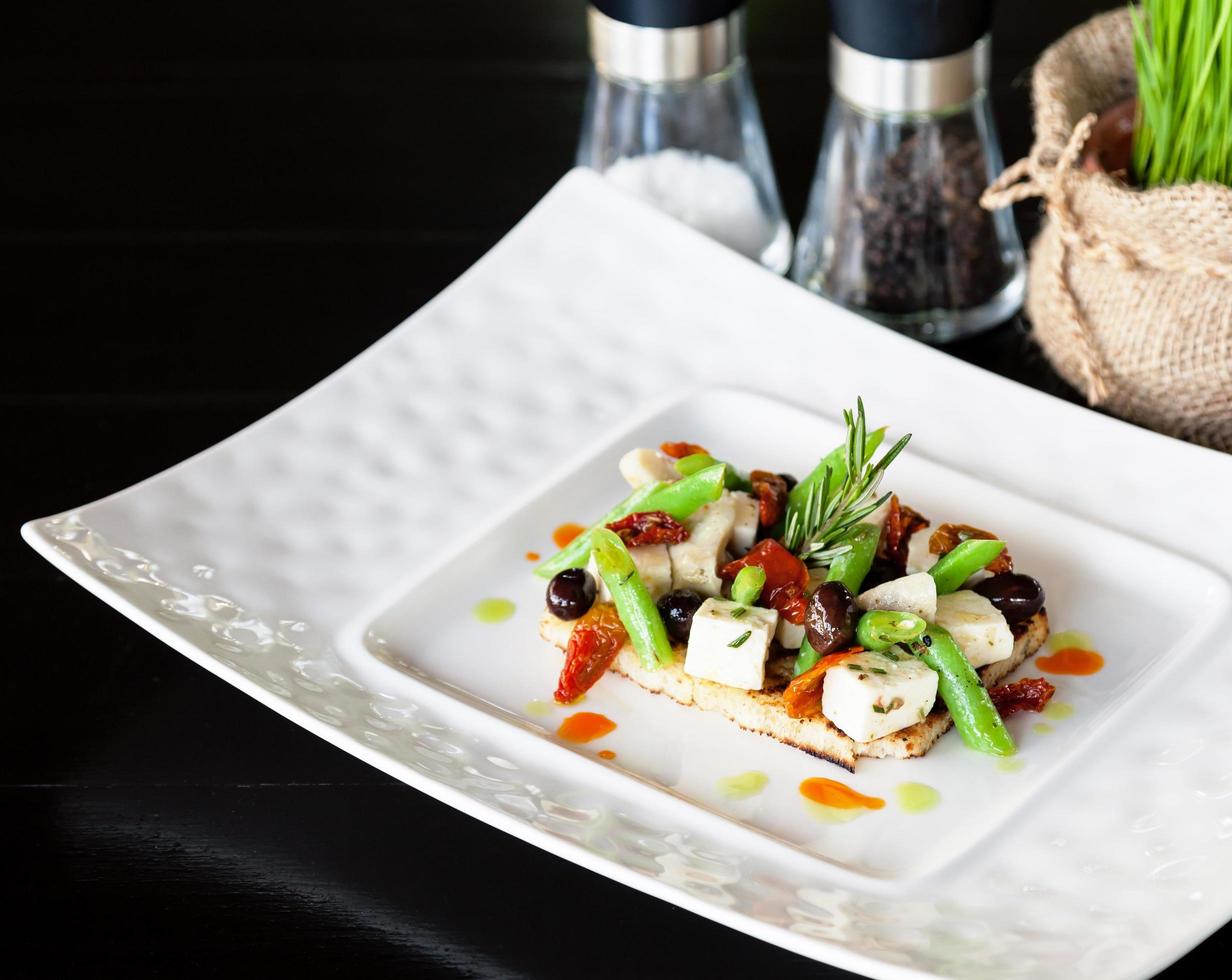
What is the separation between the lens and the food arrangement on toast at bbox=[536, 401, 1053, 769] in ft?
5.82

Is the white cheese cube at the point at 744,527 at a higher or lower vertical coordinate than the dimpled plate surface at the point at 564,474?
higher

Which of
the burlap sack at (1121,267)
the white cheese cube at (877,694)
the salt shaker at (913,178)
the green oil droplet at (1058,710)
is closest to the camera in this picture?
the white cheese cube at (877,694)

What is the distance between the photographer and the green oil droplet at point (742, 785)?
5.84ft

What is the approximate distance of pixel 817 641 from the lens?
179 cm

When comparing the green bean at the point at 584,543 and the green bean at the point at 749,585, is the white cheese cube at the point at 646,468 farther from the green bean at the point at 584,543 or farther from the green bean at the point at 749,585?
the green bean at the point at 749,585

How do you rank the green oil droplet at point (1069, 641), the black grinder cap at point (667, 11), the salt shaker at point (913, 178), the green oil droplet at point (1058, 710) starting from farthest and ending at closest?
the black grinder cap at point (667, 11) < the salt shaker at point (913, 178) < the green oil droplet at point (1069, 641) < the green oil droplet at point (1058, 710)

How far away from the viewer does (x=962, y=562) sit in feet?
6.13

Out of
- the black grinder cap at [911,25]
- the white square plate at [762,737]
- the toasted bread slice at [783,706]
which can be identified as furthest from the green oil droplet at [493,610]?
the black grinder cap at [911,25]

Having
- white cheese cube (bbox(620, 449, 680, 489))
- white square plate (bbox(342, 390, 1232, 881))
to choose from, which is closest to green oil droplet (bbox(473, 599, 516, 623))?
white square plate (bbox(342, 390, 1232, 881))

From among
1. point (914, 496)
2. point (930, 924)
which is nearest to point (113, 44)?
point (914, 496)

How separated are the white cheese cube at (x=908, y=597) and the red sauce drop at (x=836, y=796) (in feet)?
0.64

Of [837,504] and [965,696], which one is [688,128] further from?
[965,696]

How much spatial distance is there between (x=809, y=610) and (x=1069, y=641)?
1.17ft

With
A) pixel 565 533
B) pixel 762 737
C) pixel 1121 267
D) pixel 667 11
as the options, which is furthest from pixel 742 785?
pixel 667 11
